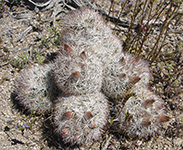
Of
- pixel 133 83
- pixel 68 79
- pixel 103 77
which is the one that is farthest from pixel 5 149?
pixel 133 83

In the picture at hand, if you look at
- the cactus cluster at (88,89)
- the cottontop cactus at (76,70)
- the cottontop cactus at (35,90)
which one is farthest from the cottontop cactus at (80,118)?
the cottontop cactus at (35,90)

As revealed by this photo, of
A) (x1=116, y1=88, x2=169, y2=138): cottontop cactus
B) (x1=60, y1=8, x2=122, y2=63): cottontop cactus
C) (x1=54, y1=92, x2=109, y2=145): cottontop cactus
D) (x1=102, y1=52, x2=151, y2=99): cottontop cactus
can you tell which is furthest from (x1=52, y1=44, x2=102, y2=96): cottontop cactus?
(x1=116, y1=88, x2=169, y2=138): cottontop cactus

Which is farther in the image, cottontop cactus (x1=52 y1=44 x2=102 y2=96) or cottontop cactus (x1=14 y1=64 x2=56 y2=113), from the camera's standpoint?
cottontop cactus (x1=14 y1=64 x2=56 y2=113)

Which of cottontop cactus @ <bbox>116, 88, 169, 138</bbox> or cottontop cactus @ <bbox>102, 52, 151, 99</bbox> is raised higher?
cottontop cactus @ <bbox>102, 52, 151, 99</bbox>

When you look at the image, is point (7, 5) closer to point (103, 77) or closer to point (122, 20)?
point (122, 20)

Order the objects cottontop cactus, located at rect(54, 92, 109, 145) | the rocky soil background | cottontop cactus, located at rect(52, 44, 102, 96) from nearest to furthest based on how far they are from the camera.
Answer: cottontop cactus, located at rect(54, 92, 109, 145)
cottontop cactus, located at rect(52, 44, 102, 96)
the rocky soil background

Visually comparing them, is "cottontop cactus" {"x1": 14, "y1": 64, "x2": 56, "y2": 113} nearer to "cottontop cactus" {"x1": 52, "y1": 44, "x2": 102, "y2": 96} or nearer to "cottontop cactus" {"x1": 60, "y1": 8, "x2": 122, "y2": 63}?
"cottontop cactus" {"x1": 52, "y1": 44, "x2": 102, "y2": 96}

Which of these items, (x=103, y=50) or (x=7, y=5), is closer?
(x=103, y=50)
